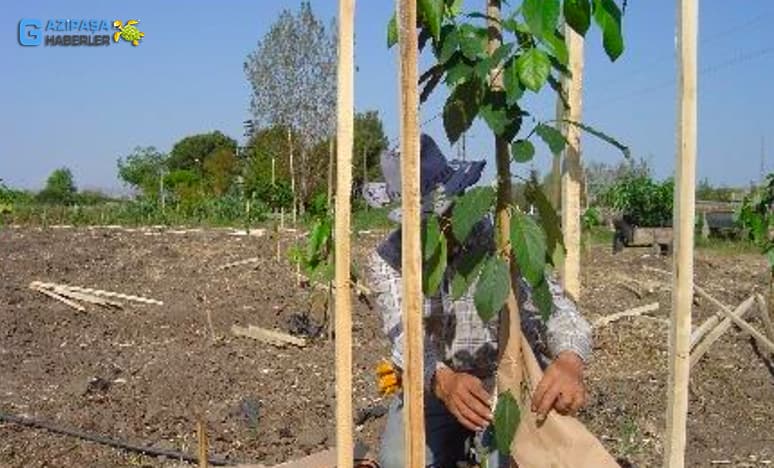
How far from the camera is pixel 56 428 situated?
4.30 metres

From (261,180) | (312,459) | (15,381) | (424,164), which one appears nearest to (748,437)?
(312,459)

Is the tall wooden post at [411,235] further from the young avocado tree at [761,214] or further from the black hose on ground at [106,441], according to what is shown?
the young avocado tree at [761,214]

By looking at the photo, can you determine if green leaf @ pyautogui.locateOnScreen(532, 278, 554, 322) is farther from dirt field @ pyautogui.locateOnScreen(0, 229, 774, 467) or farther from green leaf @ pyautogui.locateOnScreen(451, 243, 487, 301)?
dirt field @ pyautogui.locateOnScreen(0, 229, 774, 467)

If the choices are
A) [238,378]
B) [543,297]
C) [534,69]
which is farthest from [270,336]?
[534,69]

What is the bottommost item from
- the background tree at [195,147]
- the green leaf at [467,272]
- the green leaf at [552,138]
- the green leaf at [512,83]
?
the green leaf at [467,272]

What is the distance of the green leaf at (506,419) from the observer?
208cm

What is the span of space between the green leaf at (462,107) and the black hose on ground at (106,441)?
2.29m

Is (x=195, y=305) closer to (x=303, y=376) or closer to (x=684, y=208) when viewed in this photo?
(x=303, y=376)

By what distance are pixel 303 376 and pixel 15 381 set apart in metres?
1.53

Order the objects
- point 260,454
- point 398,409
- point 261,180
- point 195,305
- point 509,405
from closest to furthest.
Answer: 1. point 509,405
2. point 398,409
3. point 260,454
4. point 195,305
5. point 261,180

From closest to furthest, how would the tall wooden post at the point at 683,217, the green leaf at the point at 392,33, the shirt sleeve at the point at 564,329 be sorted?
1. the tall wooden post at the point at 683,217
2. the green leaf at the point at 392,33
3. the shirt sleeve at the point at 564,329

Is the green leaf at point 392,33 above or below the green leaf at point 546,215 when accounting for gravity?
above

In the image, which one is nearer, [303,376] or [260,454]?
[260,454]

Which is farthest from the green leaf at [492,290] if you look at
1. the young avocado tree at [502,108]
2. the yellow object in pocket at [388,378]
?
the yellow object in pocket at [388,378]
